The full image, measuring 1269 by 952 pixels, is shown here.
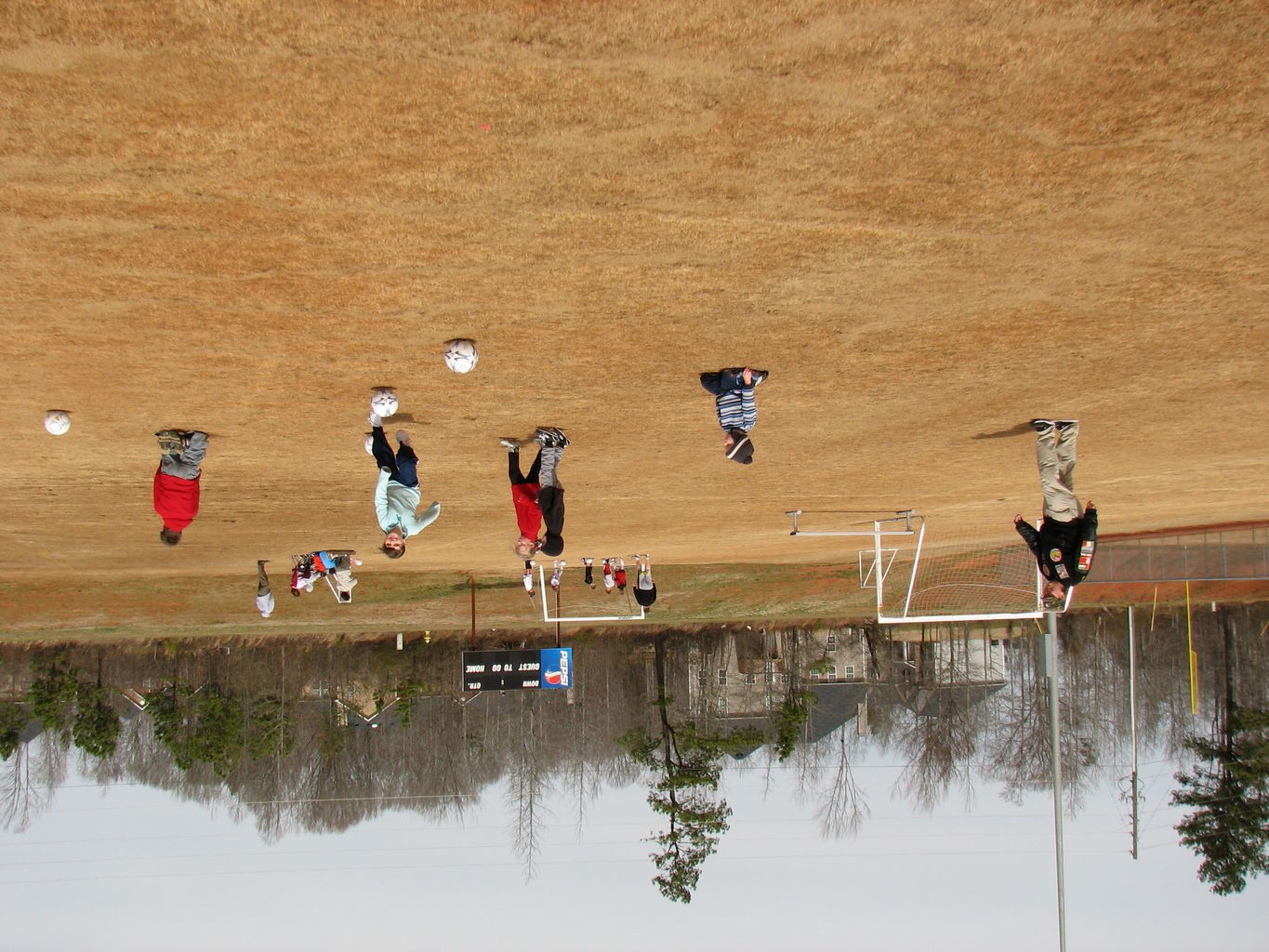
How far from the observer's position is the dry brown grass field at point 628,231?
5574mm

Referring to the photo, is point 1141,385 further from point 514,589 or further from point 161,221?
point 514,589

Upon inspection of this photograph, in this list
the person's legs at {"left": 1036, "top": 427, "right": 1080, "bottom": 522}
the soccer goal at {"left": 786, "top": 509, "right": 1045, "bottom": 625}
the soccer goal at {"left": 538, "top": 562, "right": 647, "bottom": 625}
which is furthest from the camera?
the soccer goal at {"left": 538, "top": 562, "right": 647, "bottom": 625}

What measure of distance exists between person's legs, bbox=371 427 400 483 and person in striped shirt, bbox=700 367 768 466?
12.5 feet

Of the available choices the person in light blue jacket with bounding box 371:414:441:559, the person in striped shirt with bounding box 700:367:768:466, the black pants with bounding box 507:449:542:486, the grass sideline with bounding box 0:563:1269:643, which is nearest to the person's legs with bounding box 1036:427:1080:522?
the person in striped shirt with bounding box 700:367:768:466

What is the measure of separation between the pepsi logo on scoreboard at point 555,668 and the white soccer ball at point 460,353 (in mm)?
11844

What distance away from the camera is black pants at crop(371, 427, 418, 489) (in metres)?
9.73

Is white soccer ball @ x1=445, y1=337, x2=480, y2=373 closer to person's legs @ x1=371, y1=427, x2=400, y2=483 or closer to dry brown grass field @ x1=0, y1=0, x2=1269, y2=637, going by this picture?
dry brown grass field @ x1=0, y1=0, x2=1269, y2=637

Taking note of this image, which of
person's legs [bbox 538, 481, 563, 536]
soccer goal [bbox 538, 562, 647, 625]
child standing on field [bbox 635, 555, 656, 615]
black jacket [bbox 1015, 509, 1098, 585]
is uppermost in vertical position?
person's legs [bbox 538, 481, 563, 536]

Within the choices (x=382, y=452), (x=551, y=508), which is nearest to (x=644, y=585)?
(x=551, y=508)

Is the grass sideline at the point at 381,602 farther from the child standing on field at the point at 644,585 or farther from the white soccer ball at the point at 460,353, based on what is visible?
the white soccer ball at the point at 460,353

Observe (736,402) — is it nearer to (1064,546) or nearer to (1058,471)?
(1058,471)

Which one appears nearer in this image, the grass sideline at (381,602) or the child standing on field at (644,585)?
the child standing on field at (644,585)

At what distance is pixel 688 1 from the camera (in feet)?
17.6

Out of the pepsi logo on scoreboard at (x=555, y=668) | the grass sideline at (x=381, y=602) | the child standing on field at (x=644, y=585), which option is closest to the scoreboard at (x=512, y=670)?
the pepsi logo on scoreboard at (x=555, y=668)
